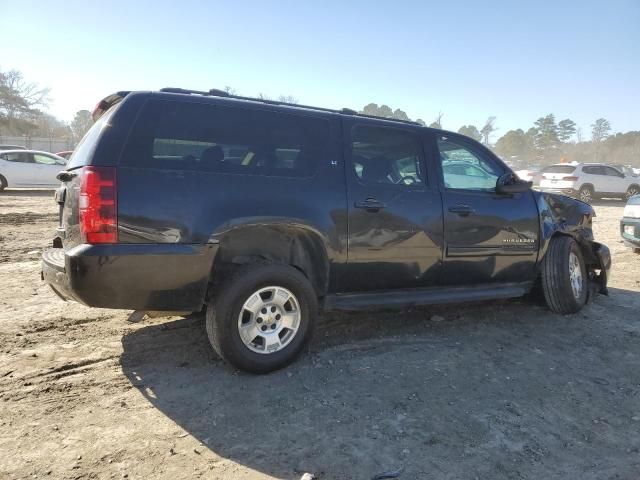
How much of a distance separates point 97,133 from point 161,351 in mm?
1740

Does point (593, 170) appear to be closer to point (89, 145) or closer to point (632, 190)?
point (632, 190)

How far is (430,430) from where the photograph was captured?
9.12ft

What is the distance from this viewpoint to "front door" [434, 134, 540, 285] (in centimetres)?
425

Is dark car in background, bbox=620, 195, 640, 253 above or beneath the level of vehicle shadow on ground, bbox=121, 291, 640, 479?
above

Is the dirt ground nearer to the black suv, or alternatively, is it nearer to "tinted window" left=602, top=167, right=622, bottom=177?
the black suv

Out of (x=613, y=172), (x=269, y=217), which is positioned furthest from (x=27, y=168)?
(x=613, y=172)

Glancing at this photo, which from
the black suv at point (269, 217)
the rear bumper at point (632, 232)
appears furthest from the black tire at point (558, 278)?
the rear bumper at point (632, 232)

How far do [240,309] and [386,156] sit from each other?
183 cm

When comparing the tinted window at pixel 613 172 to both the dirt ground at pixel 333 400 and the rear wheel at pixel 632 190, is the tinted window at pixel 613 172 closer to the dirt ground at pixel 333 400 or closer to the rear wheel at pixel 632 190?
the rear wheel at pixel 632 190

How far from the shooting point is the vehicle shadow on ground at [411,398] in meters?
2.52

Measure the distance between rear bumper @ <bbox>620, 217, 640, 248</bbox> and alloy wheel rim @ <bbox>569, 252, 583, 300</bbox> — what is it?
3.79 m

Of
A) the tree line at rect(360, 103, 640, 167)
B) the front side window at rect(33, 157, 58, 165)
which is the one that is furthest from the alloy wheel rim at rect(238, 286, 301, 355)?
the tree line at rect(360, 103, 640, 167)

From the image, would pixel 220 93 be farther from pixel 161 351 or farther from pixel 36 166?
pixel 36 166

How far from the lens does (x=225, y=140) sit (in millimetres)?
3402
